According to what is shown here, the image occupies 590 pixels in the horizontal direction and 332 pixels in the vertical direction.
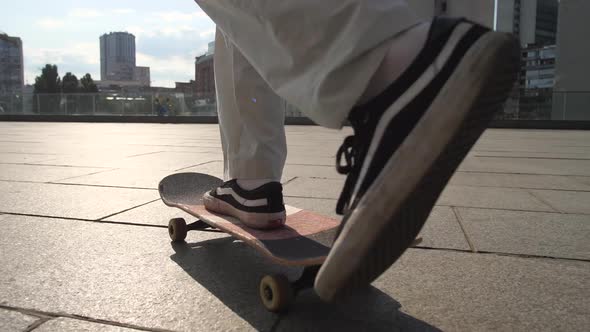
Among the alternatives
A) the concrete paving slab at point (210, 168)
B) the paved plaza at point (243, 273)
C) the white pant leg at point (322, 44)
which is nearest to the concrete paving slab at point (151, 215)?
the paved plaza at point (243, 273)

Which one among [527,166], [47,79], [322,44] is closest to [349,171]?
[322,44]

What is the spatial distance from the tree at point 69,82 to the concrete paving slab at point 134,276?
7698cm

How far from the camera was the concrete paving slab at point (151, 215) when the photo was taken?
214cm

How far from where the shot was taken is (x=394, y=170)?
92cm

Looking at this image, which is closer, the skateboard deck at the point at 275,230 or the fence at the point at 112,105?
the skateboard deck at the point at 275,230

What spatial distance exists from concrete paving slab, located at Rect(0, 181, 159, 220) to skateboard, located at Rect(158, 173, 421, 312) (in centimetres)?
49

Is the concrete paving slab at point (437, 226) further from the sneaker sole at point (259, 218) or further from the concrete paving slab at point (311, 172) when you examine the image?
the concrete paving slab at point (311, 172)

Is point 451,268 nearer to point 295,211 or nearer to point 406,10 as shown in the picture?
point 295,211

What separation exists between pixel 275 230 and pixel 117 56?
6827 inches

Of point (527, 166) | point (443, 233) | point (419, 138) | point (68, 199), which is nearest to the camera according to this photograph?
point (419, 138)

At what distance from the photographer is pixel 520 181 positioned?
12.1 ft

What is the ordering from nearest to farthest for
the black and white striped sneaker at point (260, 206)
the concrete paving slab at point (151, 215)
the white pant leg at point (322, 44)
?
the white pant leg at point (322, 44)
the black and white striped sneaker at point (260, 206)
the concrete paving slab at point (151, 215)

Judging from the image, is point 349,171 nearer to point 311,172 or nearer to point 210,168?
point 311,172

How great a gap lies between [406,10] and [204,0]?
1.96ft
